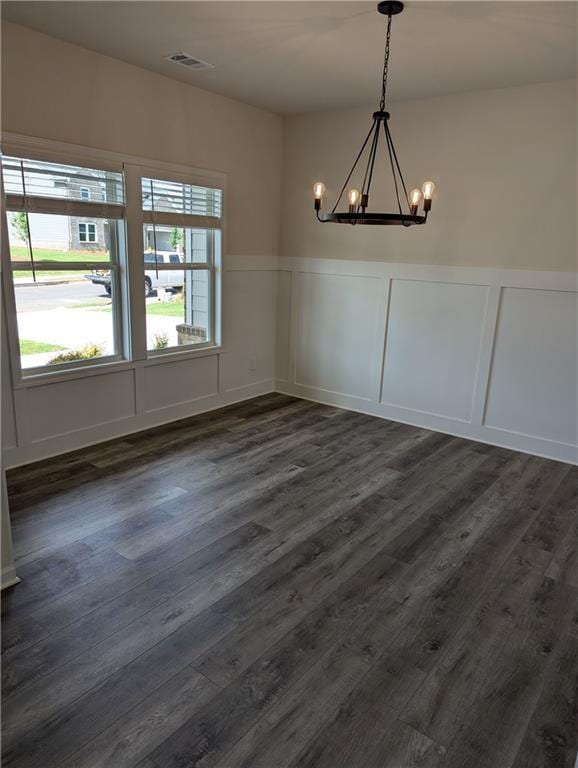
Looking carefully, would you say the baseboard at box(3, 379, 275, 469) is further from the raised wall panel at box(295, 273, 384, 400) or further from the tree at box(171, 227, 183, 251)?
the tree at box(171, 227, 183, 251)

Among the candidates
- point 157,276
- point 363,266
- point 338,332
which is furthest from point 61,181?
point 338,332

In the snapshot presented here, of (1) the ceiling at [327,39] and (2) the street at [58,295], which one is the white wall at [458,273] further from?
(2) the street at [58,295]

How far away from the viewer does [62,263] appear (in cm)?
370

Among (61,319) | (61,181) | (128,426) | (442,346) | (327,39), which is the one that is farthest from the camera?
(442,346)

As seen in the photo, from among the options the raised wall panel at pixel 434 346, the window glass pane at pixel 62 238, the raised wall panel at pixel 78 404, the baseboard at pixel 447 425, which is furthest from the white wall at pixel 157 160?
the raised wall panel at pixel 434 346

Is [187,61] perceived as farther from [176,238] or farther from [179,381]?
[179,381]

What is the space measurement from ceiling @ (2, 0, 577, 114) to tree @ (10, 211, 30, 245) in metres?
1.12

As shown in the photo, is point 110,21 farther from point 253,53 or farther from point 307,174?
point 307,174

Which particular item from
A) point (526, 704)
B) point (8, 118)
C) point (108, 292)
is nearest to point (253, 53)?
point (8, 118)

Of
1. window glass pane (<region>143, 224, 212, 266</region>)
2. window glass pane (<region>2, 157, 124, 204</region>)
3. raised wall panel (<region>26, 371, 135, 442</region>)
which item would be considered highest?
window glass pane (<region>2, 157, 124, 204</region>)

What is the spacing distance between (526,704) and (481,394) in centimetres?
287

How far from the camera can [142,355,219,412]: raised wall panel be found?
4508 millimetres

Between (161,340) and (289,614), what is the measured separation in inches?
115

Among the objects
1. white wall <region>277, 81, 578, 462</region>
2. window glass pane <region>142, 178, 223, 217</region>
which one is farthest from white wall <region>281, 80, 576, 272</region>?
window glass pane <region>142, 178, 223, 217</region>
